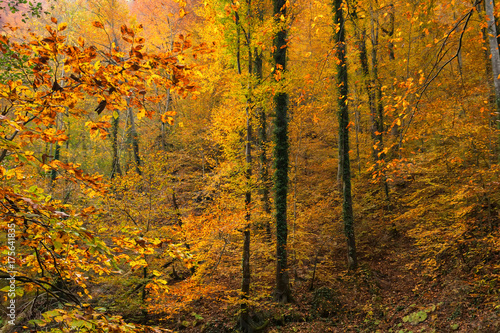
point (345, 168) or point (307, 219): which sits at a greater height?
point (345, 168)

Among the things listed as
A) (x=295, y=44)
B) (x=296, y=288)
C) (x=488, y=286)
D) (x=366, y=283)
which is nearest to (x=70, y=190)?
(x=296, y=288)

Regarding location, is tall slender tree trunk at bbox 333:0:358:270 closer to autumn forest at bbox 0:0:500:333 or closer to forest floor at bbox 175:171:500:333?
autumn forest at bbox 0:0:500:333

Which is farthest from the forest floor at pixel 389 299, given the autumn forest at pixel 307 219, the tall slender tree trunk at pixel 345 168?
the tall slender tree trunk at pixel 345 168

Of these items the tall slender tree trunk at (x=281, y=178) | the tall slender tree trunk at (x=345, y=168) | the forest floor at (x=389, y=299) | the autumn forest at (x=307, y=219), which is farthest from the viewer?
the tall slender tree trunk at (x=345, y=168)

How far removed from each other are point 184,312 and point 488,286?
792cm

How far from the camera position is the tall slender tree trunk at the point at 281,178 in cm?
826

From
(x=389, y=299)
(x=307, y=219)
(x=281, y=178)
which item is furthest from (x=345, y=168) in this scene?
(x=389, y=299)

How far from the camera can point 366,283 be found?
8.58 meters

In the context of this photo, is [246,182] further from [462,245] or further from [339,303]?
[462,245]

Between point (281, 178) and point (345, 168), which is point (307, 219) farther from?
point (345, 168)

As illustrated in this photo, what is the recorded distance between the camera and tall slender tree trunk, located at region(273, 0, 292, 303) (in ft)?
27.1

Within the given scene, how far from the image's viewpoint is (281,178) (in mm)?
8773

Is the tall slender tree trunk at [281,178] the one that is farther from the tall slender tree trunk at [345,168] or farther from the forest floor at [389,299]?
the tall slender tree trunk at [345,168]

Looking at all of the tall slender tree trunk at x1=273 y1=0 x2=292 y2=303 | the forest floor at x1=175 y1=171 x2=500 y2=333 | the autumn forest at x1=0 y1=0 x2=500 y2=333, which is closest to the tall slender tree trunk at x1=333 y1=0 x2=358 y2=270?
the autumn forest at x1=0 y1=0 x2=500 y2=333
